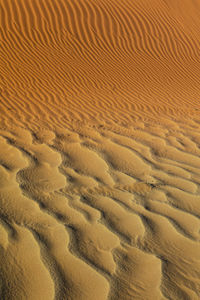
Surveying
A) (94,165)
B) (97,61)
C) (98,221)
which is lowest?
(98,221)

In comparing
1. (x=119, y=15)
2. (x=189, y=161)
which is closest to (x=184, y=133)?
(x=189, y=161)

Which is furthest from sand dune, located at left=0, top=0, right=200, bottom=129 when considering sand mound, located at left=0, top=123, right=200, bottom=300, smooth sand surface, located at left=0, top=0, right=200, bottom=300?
sand mound, located at left=0, top=123, right=200, bottom=300

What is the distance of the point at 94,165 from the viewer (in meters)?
3.58

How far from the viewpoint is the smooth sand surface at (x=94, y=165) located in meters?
1.99

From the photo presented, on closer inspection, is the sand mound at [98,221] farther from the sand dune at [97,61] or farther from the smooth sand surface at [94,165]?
the sand dune at [97,61]

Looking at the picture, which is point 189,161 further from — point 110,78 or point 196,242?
point 110,78

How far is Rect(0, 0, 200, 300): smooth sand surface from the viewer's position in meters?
1.99

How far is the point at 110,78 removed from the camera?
814 centimetres

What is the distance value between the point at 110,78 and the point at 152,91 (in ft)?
3.49

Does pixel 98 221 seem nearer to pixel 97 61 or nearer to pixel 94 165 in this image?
pixel 94 165

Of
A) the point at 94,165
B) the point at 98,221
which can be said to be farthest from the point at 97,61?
the point at 98,221

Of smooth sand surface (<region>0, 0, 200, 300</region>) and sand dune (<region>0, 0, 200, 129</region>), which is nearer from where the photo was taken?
smooth sand surface (<region>0, 0, 200, 300</region>)

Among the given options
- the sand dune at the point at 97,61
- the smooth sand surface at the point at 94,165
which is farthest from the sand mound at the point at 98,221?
the sand dune at the point at 97,61

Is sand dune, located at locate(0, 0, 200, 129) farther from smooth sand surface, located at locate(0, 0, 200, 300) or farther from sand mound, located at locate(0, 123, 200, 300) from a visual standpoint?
sand mound, located at locate(0, 123, 200, 300)
